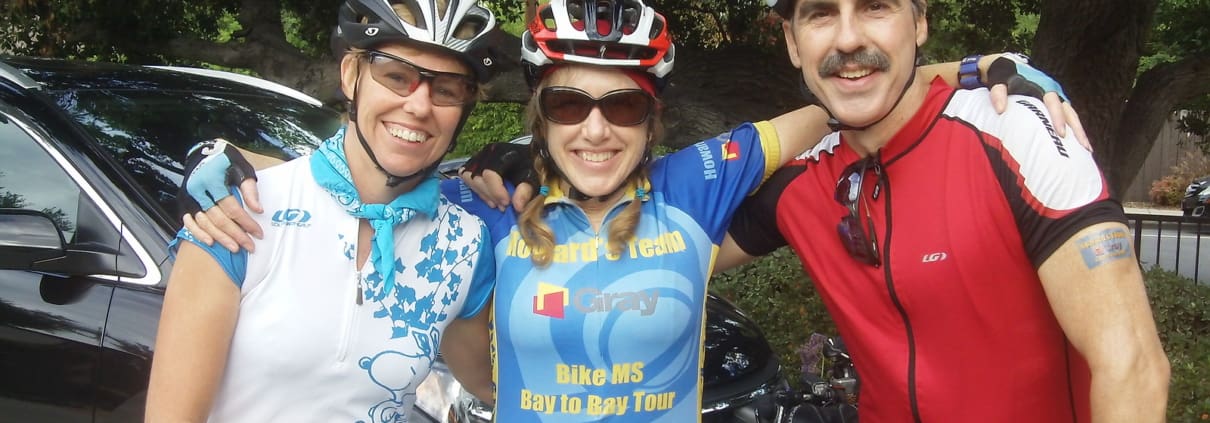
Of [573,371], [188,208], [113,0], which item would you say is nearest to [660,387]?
[573,371]

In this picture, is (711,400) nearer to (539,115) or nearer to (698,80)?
(539,115)

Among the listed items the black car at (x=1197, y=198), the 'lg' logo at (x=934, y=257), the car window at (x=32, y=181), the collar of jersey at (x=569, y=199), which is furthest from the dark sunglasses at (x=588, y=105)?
the black car at (x=1197, y=198)

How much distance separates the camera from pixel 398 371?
2125 mm

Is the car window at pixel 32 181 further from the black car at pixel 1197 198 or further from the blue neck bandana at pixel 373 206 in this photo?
the black car at pixel 1197 198

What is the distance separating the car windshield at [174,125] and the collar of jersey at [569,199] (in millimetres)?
1388

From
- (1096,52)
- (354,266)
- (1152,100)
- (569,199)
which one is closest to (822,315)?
(1096,52)

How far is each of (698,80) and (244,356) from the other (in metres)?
5.85

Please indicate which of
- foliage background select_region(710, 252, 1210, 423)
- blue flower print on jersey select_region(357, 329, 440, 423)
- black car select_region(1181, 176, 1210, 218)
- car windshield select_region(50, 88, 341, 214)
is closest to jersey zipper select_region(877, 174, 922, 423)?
blue flower print on jersey select_region(357, 329, 440, 423)

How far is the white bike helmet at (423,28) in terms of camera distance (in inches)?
86.2

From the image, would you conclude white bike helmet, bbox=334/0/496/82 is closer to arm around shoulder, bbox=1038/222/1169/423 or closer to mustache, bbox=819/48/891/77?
mustache, bbox=819/48/891/77

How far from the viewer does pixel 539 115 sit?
2.62 metres

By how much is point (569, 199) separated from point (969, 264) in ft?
3.49

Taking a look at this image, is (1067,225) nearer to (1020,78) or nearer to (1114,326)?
(1114,326)

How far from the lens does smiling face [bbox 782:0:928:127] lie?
2.24 m
